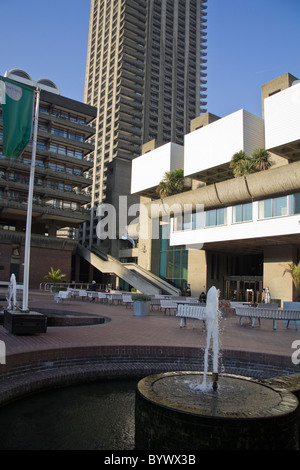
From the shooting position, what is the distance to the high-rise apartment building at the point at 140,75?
281 feet

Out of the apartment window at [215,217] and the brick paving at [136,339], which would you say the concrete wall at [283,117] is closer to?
the apartment window at [215,217]

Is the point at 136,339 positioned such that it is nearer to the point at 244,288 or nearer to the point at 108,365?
the point at 108,365

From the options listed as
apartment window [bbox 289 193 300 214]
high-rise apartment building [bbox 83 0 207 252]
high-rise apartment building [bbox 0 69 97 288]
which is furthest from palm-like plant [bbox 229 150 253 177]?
high-rise apartment building [bbox 83 0 207 252]

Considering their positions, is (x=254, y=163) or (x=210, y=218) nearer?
(x=254, y=163)

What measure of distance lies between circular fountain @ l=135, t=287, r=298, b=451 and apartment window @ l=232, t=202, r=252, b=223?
24113 mm

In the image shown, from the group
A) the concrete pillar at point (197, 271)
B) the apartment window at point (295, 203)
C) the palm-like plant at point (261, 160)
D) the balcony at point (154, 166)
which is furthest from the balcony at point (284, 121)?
the balcony at point (154, 166)

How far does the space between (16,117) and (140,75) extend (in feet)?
291

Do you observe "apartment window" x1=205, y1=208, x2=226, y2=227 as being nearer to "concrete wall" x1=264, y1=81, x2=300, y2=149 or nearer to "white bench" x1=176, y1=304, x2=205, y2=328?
"concrete wall" x1=264, y1=81, x2=300, y2=149

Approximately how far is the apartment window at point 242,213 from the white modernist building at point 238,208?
81 millimetres

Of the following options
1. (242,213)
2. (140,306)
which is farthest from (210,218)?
(140,306)

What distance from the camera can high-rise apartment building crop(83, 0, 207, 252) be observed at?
85.6 m

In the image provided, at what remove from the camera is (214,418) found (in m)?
3.49

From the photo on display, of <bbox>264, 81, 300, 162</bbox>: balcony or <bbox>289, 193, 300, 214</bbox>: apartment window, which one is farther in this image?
<bbox>264, 81, 300, 162</bbox>: balcony

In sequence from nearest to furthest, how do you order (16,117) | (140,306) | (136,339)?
(136,339) < (16,117) < (140,306)
